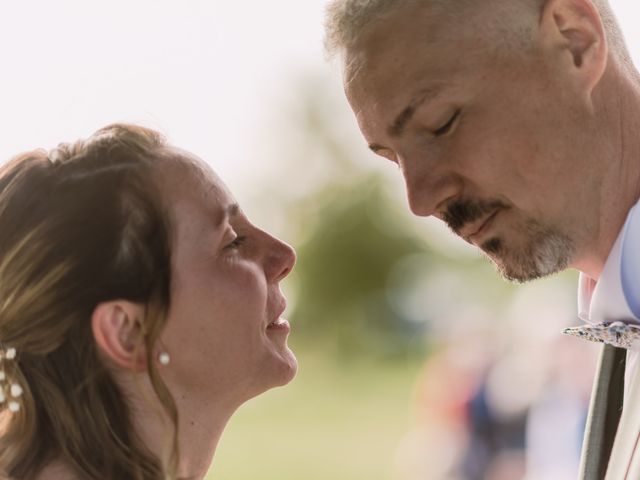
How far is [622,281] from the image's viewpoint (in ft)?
6.40

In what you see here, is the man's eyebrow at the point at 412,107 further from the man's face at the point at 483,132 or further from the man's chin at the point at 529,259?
the man's chin at the point at 529,259

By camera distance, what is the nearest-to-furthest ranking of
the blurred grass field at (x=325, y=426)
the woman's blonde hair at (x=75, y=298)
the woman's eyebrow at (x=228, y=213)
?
the woman's blonde hair at (x=75, y=298) < the woman's eyebrow at (x=228, y=213) < the blurred grass field at (x=325, y=426)

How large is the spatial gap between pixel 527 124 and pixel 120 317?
0.82 m

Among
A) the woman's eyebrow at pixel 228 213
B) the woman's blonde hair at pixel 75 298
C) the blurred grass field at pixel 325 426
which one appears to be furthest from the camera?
the blurred grass field at pixel 325 426

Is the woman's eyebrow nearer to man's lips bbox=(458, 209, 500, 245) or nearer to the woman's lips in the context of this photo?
the woman's lips

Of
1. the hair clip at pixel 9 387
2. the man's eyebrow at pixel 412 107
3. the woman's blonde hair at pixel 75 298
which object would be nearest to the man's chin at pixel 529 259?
the man's eyebrow at pixel 412 107

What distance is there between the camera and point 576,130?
6.43 ft

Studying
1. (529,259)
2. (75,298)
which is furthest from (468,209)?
(75,298)

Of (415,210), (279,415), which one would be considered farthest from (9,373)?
(279,415)

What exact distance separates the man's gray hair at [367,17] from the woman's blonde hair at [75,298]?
447 millimetres

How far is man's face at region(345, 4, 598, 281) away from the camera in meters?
1.96

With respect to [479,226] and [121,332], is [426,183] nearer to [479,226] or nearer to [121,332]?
[479,226]

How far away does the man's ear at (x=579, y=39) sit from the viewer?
1.95 metres

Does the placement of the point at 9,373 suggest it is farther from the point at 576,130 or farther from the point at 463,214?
the point at 576,130
